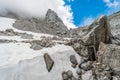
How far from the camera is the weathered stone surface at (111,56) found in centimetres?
1536

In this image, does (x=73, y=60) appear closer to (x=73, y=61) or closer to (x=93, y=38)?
(x=73, y=61)

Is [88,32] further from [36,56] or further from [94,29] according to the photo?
[36,56]

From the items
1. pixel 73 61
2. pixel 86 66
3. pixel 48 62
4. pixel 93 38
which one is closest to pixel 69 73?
pixel 86 66

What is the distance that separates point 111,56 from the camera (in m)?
Result: 16.1

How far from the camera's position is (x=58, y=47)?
2164 cm

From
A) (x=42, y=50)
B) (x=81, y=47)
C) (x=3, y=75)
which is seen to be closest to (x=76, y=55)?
(x=81, y=47)

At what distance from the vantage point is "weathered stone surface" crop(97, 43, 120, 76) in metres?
15.4

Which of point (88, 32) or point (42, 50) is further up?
point (88, 32)

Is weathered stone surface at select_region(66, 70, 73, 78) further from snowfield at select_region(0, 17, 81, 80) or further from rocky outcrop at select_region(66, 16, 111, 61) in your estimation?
rocky outcrop at select_region(66, 16, 111, 61)

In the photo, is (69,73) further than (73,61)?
No

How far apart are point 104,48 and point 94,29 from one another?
2931 millimetres

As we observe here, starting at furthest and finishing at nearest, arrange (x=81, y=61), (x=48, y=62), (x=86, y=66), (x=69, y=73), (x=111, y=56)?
1. (x=48, y=62)
2. (x=81, y=61)
3. (x=69, y=73)
4. (x=86, y=66)
5. (x=111, y=56)

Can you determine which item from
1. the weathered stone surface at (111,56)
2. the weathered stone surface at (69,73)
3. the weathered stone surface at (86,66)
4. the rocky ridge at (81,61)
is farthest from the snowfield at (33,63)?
the weathered stone surface at (111,56)

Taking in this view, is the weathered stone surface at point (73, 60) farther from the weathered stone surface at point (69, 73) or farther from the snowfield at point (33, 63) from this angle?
the weathered stone surface at point (69, 73)
